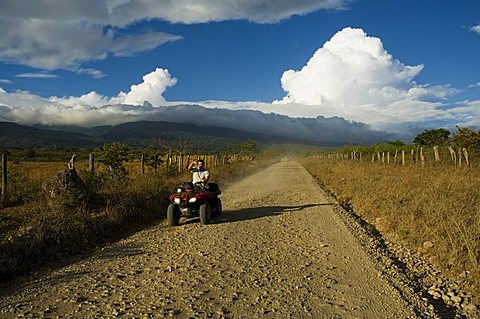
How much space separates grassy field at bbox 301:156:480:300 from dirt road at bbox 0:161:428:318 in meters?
1.44

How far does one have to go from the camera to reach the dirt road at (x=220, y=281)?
4.73m

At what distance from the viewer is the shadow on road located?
35.8ft

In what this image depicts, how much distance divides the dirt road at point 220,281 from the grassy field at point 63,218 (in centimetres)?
83

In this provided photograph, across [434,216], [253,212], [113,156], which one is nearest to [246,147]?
[113,156]

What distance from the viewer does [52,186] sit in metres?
10.6

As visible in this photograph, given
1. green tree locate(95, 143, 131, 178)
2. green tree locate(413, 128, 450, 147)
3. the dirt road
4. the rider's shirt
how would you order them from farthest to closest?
green tree locate(413, 128, 450, 147) < green tree locate(95, 143, 131, 178) < the rider's shirt < the dirt road

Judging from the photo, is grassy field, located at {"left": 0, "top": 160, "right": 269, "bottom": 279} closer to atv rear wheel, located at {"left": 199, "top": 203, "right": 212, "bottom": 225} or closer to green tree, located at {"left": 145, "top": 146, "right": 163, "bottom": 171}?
atv rear wheel, located at {"left": 199, "top": 203, "right": 212, "bottom": 225}

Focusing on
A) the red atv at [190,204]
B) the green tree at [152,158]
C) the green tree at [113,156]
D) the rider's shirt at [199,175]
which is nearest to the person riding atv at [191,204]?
the red atv at [190,204]

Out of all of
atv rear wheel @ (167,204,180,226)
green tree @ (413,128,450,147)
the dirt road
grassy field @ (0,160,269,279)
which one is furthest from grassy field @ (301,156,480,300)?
green tree @ (413,128,450,147)

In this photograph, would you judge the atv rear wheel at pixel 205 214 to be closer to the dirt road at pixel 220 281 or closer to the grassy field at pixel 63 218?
the dirt road at pixel 220 281

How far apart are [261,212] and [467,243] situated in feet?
20.4

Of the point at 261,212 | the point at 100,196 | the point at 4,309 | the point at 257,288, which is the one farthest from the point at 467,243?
the point at 100,196

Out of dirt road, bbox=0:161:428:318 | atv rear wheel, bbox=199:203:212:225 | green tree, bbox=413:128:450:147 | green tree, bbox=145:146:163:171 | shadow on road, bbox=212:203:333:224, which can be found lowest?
shadow on road, bbox=212:203:333:224

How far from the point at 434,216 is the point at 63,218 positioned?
8850mm
